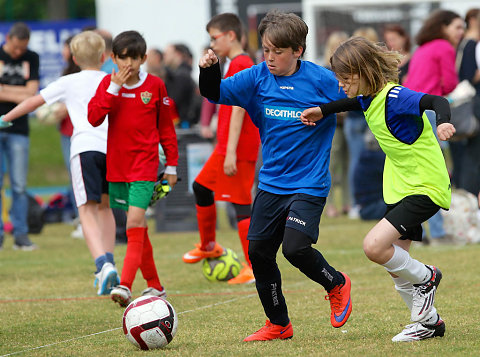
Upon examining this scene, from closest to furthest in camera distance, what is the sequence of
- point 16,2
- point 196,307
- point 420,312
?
point 420,312, point 196,307, point 16,2

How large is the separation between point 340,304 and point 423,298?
48 centimetres

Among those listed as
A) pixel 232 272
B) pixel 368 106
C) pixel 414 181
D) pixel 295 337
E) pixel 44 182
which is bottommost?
pixel 44 182

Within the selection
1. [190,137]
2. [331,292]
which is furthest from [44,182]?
[331,292]

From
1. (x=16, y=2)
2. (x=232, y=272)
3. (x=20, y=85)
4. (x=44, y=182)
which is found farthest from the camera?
(x=16, y=2)

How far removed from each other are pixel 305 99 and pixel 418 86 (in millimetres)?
4641

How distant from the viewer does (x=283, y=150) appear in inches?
216

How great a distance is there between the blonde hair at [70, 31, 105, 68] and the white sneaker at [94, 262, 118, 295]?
1761 mm

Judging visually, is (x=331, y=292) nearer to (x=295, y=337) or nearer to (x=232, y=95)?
(x=295, y=337)

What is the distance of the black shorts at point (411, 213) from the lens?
16.9 feet

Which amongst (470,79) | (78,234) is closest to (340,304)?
(470,79)

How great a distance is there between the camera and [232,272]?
8055 mm

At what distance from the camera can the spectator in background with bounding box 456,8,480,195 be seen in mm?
10227

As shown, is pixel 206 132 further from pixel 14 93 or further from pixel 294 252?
pixel 294 252

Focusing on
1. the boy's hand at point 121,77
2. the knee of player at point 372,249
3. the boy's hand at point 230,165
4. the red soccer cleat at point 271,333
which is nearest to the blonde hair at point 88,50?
the boy's hand at point 121,77
